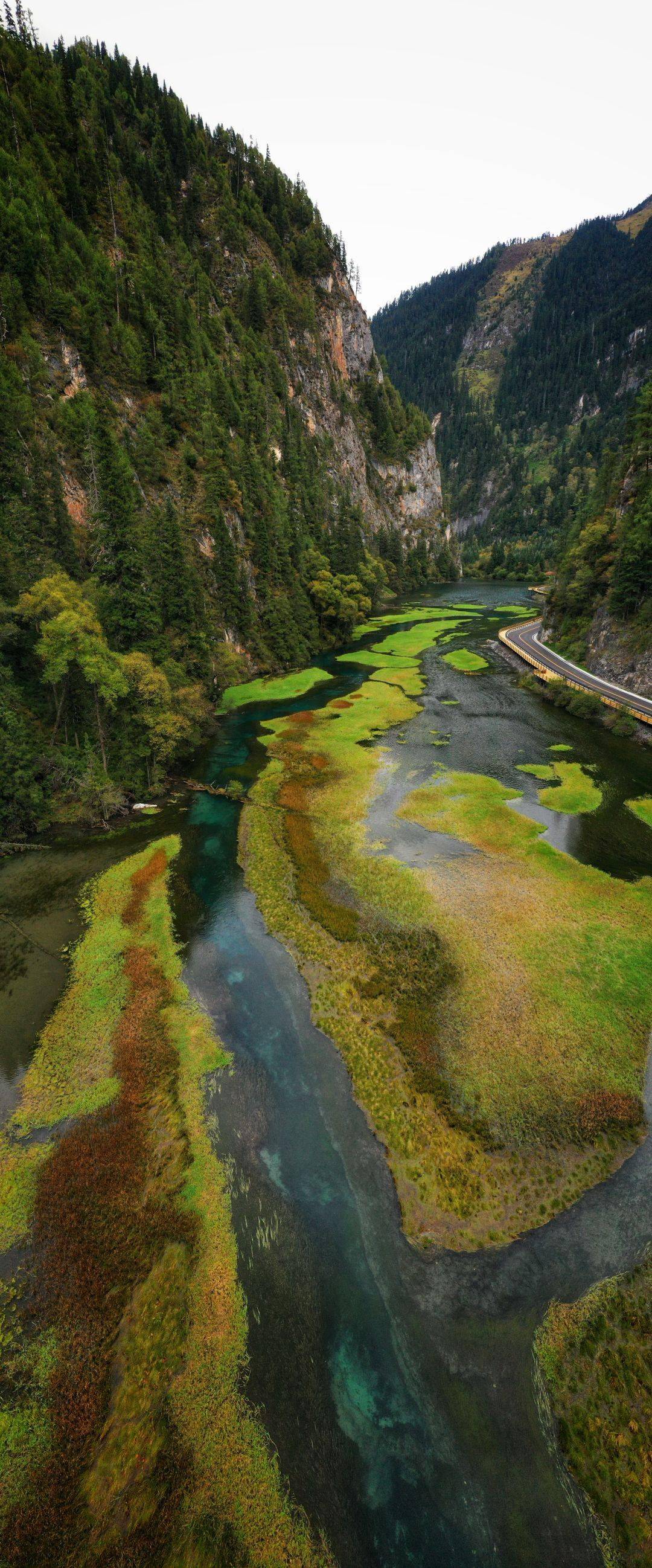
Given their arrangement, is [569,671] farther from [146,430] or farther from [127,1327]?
[127,1327]

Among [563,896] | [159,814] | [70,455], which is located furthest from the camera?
[70,455]

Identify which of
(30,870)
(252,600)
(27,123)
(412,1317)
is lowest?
(412,1317)

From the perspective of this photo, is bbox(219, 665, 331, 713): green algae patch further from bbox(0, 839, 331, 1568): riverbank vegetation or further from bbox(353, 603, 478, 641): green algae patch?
bbox(0, 839, 331, 1568): riverbank vegetation

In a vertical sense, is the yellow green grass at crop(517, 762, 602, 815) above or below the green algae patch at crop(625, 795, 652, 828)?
above

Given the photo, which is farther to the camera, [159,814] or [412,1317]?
[159,814]

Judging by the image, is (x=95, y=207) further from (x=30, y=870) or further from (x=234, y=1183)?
(x=234, y=1183)

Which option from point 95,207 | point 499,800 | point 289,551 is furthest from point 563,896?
point 95,207

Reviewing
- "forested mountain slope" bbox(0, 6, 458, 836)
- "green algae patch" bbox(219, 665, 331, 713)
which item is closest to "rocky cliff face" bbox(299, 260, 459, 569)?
"forested mountain slope" bbox(0, 6, 458, 836)
